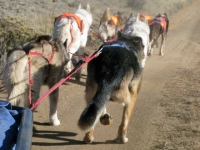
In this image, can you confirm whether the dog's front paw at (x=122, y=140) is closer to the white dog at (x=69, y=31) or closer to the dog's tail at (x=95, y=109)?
the dog's tail at (x=95, y=109)

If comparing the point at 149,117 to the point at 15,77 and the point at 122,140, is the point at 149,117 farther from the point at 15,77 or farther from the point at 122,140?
the point at 15,77

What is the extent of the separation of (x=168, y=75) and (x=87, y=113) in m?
6.80

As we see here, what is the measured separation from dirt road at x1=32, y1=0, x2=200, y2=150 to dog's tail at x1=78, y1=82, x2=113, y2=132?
126 centimetres

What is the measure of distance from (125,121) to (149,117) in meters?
1.69

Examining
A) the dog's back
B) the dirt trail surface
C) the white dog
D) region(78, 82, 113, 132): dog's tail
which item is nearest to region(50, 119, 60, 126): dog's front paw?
the dirt trail surface

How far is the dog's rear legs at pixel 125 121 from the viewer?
5.43 meters

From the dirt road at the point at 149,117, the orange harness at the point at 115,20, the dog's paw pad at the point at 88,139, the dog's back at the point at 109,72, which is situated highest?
the dog's back at the point at 109,72

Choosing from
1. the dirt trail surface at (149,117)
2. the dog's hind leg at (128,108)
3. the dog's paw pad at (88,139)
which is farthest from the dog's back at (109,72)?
the dirt trail surface at (149,117)

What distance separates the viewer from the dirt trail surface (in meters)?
5.80

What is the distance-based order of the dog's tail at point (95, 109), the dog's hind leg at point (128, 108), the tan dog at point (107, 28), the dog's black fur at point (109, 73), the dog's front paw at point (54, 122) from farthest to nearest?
1. the tan dog at point (107, 28)
2. the dog's front paw at point (54, 122)
3. the dog's hind leg at point (128, 108)
4. the dog's black fur at point (109, 73)
5. the dog's tail at point (95, 109)

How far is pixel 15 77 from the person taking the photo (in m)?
4.93

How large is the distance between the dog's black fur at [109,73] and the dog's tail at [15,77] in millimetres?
947

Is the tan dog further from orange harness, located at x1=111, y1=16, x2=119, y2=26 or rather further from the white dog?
the white dog

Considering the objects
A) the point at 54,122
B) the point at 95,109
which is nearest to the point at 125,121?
the point at 95,109
